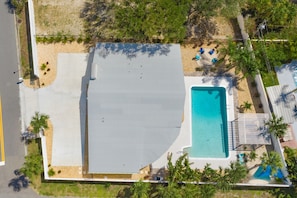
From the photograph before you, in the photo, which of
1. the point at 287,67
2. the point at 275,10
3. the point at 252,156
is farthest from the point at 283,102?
the point at 275,10

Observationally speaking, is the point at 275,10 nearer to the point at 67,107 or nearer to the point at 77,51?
the point at 77,51

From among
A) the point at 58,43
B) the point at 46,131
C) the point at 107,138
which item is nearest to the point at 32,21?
the point at 58,43

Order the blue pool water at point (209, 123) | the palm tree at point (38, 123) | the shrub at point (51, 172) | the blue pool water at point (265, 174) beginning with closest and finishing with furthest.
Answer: the palm tree at point (38, 123) < the blue pool water at point (265, 174) < the shrub at point (51, 172) < the blue pool water at point (209, 123)

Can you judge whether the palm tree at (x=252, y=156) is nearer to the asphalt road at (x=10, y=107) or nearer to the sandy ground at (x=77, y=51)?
the sandy ground at (x=77, y=51)

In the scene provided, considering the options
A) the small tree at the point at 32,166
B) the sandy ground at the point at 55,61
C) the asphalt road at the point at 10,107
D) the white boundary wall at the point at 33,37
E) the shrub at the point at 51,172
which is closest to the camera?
the small tree at the point at 32,166

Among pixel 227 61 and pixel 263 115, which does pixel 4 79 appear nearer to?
pixel 227 61

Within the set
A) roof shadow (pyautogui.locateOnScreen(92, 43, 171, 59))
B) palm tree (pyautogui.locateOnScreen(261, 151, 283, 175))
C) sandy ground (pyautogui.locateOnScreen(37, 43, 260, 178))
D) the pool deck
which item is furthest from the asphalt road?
palm tree (pyautogui.locateOnScreen(261, 151, 283, 175))

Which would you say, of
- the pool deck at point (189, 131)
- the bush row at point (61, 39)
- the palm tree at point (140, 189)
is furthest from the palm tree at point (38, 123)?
the pool deck at point (189, 131)
